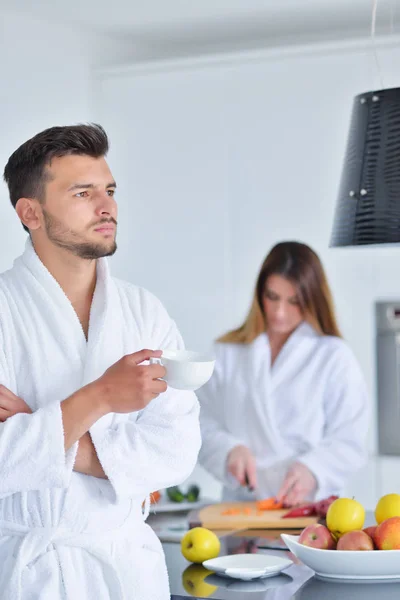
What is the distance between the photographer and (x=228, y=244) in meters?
4.35

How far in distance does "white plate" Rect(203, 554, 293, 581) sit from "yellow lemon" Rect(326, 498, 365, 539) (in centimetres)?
14

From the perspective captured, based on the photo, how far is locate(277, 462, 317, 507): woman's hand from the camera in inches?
125

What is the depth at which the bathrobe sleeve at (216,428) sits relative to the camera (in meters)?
3.47

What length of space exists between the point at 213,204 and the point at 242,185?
168 mm

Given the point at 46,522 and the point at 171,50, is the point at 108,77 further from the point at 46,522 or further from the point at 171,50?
the point at 46,522

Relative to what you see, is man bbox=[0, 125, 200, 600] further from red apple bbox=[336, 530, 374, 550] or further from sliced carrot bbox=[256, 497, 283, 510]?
sliced carrot bbox=[256, 497, 283, 510]

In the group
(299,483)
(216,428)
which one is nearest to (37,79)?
(216,428)

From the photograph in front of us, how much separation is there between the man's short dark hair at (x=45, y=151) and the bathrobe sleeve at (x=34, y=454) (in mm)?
541

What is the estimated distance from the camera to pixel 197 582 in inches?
83.7

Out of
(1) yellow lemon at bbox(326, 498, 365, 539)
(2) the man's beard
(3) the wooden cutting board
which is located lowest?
(3) the wooden cutting board

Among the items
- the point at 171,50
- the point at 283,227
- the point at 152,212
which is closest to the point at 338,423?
the point at 283,227

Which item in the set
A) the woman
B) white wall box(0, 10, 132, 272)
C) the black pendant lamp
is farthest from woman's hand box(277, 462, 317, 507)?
white wall box(0, 10, 132, 272)

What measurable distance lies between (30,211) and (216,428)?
1.74 m

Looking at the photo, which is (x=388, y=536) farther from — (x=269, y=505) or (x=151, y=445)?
(x=269, y=505)
